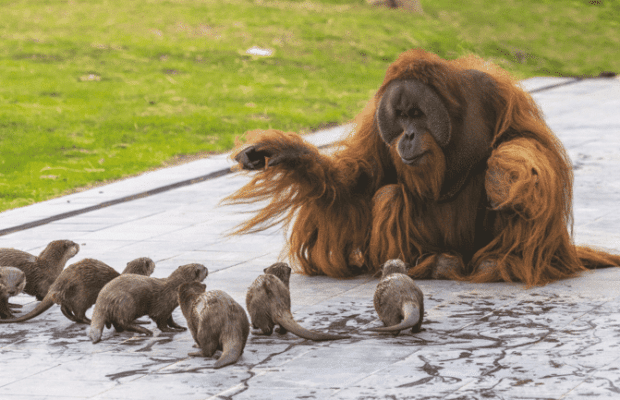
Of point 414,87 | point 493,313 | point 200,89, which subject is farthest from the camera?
point 200,89

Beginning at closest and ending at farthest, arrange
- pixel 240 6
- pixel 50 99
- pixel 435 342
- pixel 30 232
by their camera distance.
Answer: pixel 435 342, pixel 30 232, pixel 50 99, pixel 240 6

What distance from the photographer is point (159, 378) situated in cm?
366

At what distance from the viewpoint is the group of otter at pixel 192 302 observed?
3.87 m

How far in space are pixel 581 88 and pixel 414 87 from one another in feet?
36.4

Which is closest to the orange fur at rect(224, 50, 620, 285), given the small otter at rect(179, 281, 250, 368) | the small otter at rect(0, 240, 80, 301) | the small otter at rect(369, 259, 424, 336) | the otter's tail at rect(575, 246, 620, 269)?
the otter's tail at rect(575, 246, 620, 269)

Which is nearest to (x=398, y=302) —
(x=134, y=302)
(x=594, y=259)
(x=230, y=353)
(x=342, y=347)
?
(x=342, y=347)

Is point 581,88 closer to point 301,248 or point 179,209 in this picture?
point 179,209

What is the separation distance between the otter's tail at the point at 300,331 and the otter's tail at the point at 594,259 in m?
1.86

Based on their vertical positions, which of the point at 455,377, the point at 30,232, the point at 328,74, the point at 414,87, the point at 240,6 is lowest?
the point at 455,377

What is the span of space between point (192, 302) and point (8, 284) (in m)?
1.11

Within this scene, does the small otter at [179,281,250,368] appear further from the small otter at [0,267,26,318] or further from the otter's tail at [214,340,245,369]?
the small otter at [0,267,26,318]

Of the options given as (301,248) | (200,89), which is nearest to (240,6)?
(200,89)

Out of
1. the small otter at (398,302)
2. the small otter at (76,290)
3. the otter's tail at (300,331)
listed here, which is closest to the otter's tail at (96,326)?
the small otter at (76,290)

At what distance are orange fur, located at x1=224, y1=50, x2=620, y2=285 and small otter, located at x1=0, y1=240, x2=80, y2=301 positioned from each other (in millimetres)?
981
